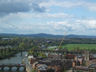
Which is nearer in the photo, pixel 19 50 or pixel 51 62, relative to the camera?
pixel 51 62

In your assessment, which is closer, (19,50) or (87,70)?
(87,70)

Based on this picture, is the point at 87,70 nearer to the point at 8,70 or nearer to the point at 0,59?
the point at 8,70

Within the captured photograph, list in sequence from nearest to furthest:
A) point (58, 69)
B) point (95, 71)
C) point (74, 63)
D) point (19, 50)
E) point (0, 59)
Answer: point (95, 71), point (58, 69), point (74, 63), point (0, 59), point (19, 50)

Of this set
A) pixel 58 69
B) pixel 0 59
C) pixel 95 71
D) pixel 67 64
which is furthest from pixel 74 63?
pixel 0 59

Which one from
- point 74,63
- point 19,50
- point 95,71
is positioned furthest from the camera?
point 19,50

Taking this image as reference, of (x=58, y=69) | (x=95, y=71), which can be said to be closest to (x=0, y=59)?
(x=58, y=69)

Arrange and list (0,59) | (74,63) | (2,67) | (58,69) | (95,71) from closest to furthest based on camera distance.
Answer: (95,71)
(58,69)
(74,63)
(2,67)
(0,59)

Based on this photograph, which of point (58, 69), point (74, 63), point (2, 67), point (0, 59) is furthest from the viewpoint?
point (0, 59)

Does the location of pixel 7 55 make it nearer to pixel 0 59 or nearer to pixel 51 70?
pixel 0 59

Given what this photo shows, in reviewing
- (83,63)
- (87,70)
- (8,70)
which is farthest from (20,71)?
(87,70)
